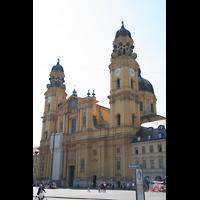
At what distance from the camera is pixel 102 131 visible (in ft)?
161

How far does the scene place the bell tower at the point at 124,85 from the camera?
47144mm

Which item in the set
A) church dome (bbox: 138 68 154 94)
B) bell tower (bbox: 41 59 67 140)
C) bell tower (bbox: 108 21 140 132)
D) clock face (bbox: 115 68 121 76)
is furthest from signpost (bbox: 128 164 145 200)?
church dome (bbox: 138 68 154 94)

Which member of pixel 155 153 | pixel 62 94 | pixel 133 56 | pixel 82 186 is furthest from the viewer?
pixel 62 94

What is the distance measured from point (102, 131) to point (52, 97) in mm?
24612

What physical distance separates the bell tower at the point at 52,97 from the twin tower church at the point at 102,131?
2071 millimetres

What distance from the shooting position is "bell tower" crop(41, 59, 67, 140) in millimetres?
65312

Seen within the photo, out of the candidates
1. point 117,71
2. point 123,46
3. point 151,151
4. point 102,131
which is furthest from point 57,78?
point 151,151
